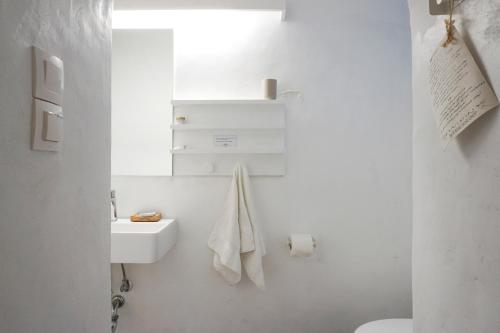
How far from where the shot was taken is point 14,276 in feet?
1.56

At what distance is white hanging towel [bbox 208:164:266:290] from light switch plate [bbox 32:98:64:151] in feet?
3.94

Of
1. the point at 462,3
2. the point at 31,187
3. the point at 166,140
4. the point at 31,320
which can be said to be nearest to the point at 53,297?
the point at 31,320

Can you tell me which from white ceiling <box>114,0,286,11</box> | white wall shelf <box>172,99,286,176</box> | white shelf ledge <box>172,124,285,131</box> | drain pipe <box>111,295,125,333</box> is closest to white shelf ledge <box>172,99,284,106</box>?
white wall shelf <box>172,99,286,176</box>

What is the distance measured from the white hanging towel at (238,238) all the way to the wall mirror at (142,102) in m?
0.40

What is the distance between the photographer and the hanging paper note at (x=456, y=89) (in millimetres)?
479

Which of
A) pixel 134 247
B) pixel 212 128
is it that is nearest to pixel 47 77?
pixel 134 247

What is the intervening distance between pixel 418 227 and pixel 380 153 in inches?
43.8

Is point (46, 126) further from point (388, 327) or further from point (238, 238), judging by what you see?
point (388, 327)

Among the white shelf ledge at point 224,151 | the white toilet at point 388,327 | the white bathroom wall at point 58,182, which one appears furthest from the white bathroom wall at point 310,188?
the white bathroom wall at point 58,182

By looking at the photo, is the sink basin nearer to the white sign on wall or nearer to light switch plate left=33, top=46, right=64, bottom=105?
the white sign on wall

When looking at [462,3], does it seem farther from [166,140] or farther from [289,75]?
[166,140]

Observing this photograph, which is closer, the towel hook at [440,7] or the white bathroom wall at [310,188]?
Answer: the towel hook at [440,7]

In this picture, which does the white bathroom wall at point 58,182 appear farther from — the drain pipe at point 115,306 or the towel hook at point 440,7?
the drain pipe at point 115,306

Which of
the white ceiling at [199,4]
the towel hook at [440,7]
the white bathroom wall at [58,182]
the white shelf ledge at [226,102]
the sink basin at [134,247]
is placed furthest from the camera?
the white shelf ledge at [226,102]
